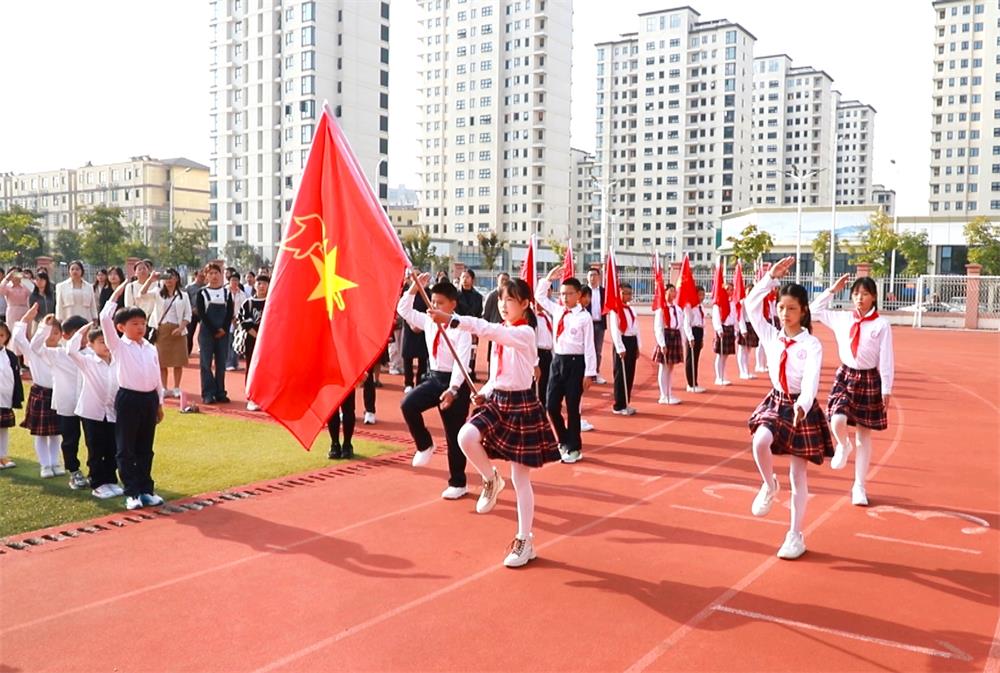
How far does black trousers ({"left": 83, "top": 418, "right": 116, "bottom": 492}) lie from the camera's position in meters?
7.04

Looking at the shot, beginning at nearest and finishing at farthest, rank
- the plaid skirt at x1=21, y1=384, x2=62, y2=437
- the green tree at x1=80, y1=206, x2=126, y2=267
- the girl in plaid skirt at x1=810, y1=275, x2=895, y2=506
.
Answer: the girl in plaid skirt at x1=810, y1=275, x2=895, y2=506 → the plaid skirt at x1=21, y1=384, x2=62, y2=437 → the green tree at x1=80, y1=206, x2=126, y2=267

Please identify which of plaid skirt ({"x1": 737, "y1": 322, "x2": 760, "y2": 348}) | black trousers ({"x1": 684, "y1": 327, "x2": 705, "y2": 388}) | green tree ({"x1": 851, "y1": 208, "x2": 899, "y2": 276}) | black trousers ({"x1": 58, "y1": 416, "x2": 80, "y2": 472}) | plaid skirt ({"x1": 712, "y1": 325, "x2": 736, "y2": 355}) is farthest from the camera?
green tree ({"x1": 851, "y1": 208, "x2": 899, "y2": 276})

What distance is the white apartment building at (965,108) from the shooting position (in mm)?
88938

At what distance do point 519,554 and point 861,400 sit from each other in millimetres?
3447

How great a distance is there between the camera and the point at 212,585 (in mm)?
5152

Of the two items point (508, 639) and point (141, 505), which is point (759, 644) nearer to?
point (508, 639)

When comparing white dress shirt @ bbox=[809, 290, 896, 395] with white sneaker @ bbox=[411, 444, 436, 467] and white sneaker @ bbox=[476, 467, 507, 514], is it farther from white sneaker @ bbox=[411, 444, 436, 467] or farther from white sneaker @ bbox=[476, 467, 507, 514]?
white sneaker @ bbox=[411, 444, 436, 467]

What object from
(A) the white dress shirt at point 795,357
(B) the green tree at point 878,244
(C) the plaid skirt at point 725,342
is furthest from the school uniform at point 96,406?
(B) the green tree at point 878,244

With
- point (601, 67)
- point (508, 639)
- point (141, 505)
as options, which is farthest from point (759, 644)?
point (601, 67)

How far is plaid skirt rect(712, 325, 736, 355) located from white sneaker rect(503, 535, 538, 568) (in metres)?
10.5

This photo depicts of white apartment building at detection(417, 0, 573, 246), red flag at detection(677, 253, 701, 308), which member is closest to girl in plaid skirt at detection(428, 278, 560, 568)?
red flag at detection(677, 253, 701, 308)

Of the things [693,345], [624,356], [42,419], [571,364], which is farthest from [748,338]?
[42,419]

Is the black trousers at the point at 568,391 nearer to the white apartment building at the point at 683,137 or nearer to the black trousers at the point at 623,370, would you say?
the black trousers at the point at 623,370

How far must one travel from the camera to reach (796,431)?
5.64 m
